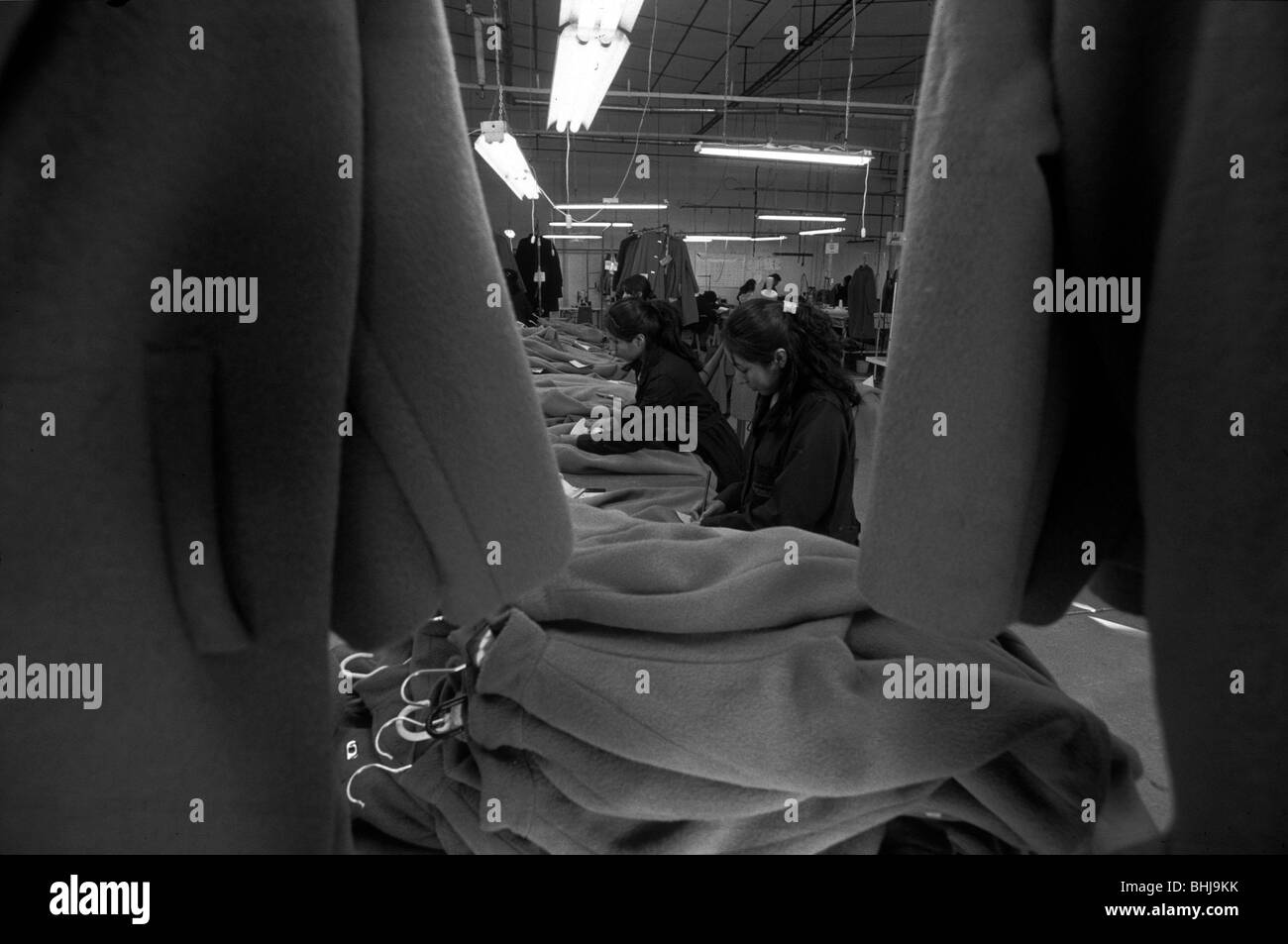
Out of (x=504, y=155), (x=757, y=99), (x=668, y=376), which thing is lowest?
(x=668, y=376)

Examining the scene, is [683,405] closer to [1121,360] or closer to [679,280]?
[1121,360]

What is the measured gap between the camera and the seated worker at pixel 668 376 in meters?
1.97

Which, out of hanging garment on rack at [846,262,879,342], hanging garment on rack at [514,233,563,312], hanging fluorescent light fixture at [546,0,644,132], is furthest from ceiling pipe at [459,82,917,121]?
hanging garment on rack at [846,262,879,342]

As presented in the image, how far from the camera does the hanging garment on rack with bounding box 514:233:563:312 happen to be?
6.14 metres

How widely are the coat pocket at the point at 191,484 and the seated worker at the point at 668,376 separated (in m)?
1.45

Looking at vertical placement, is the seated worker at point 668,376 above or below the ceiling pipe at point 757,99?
below

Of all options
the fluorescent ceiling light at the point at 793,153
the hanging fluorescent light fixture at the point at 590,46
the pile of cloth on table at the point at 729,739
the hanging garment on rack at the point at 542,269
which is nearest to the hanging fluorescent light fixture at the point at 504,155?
the hanging fluorescent light fixture at the point at 590,46

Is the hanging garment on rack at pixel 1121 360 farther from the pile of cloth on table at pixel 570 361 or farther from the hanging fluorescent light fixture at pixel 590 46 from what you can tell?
the pile of cloth on table at pixel 570 361

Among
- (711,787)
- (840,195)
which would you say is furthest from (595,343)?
(840,195)

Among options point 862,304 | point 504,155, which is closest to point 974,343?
point 504,155

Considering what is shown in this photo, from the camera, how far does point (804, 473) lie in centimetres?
153

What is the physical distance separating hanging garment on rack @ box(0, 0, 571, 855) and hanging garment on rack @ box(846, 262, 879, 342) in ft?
24.6

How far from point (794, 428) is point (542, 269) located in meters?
5.19
